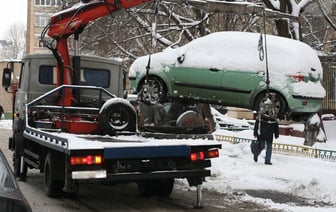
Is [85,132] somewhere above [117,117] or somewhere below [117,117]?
below

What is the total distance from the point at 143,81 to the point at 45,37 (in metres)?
3.40

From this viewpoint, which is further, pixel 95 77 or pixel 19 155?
pixel 95 77

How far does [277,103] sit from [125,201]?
17.1 feet

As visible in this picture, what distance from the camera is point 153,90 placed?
13.1 m

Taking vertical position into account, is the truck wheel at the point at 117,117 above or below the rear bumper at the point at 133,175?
above

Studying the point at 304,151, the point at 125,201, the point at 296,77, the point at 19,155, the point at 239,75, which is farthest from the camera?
the point at 304,151

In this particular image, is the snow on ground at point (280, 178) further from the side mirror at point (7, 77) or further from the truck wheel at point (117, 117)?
the side mirror at point (7, 77)

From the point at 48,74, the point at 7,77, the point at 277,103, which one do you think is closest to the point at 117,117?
the point at 48,74

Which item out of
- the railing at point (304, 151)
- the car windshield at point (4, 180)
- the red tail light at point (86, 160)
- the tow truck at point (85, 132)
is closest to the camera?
the car windshield at point (4, 180)

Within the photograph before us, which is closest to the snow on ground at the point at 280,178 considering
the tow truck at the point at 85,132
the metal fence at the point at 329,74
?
the tow truck at the point at 85,132

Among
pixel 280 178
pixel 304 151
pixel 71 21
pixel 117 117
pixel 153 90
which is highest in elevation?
pixel 71 21

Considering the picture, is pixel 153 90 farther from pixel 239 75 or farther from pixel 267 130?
pixel 267 130

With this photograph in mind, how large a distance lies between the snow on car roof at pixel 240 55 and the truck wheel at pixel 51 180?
5503mm

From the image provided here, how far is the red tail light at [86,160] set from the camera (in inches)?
265
